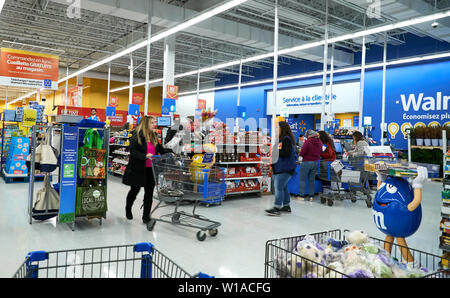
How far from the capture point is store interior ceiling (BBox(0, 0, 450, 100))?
11.2 metres

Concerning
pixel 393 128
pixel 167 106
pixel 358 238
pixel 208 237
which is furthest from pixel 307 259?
pixel 393 128

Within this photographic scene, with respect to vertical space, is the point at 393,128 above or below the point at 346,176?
above

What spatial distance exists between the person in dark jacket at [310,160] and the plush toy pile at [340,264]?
5.60 m

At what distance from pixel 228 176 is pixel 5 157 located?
7.02 metres

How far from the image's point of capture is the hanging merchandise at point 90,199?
15.9 feet

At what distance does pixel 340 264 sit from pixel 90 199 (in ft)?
13.3

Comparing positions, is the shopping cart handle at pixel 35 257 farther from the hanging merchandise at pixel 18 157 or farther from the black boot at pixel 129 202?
the hanging merchandise at pixel 18 157

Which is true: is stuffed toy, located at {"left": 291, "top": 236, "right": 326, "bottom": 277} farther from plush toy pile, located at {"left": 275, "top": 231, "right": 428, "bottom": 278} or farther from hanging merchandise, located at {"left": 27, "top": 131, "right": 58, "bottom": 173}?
hanging merchandise, located at {"left": 27, "top": 131, "right": 58, "bottom": 173}

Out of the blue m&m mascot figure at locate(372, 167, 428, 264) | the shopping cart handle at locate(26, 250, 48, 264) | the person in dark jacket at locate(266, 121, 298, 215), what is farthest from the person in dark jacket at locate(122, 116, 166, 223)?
the shopping cart handle at locate(26, 250, 48, 264)

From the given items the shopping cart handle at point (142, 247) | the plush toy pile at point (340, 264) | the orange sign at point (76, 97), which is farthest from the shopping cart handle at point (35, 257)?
the orange sign at point (76, 97)

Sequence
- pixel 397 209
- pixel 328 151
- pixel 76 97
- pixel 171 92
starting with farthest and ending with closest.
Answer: pixel 76 97 → pixel 171 92 → pixel 328 151 → pixel 397 209

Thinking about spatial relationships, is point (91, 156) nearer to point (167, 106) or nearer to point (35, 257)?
point (35, 257)

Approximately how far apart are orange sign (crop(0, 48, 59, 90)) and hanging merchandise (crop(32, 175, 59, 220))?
31.1 feet

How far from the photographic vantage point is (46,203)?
5.04 m
